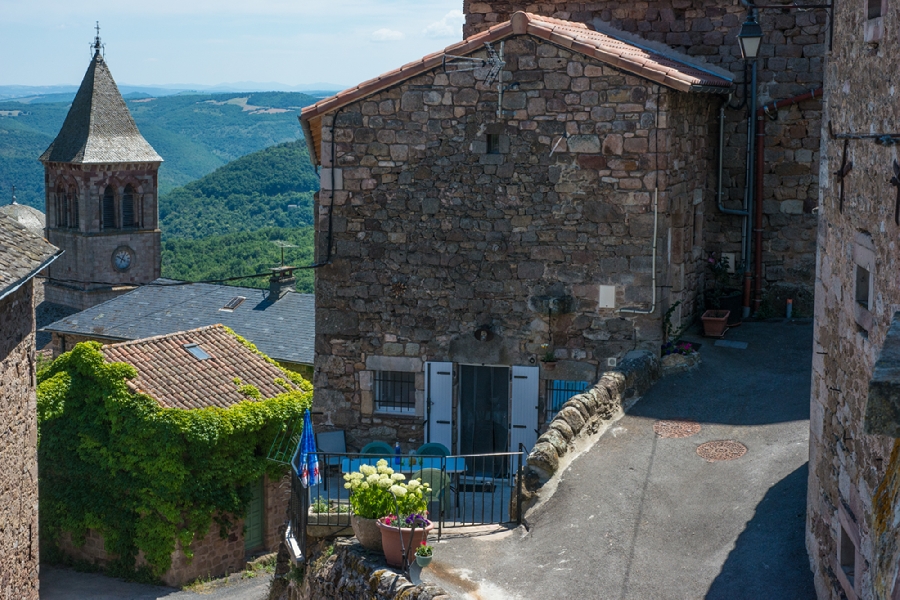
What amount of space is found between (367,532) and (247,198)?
3925 inches

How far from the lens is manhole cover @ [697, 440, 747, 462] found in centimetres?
1064

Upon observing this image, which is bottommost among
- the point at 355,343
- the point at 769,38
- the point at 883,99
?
the point at 355,343

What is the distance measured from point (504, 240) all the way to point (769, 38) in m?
4.94

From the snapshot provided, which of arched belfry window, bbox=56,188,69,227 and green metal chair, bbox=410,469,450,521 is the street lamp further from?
arched belfry window, bbox=56,188,69,227

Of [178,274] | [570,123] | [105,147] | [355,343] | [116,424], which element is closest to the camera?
Result: [570,123]

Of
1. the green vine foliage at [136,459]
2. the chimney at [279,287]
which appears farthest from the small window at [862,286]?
the chimney at [279,287]

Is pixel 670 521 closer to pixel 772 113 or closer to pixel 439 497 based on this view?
pixel 439 497

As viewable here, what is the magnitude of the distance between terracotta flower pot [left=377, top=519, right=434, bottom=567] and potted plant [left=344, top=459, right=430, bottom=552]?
13cm

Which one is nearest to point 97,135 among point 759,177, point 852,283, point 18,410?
point 18,410

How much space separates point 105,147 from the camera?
5500cm

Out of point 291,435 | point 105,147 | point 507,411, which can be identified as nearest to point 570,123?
point 507,411

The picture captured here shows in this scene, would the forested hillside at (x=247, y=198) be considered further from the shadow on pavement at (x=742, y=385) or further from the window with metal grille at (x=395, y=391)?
the shadow on pavement at (x=742, y=385)

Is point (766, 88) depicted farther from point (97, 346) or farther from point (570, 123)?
point (97, 346)

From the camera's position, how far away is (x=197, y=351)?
24.0m
